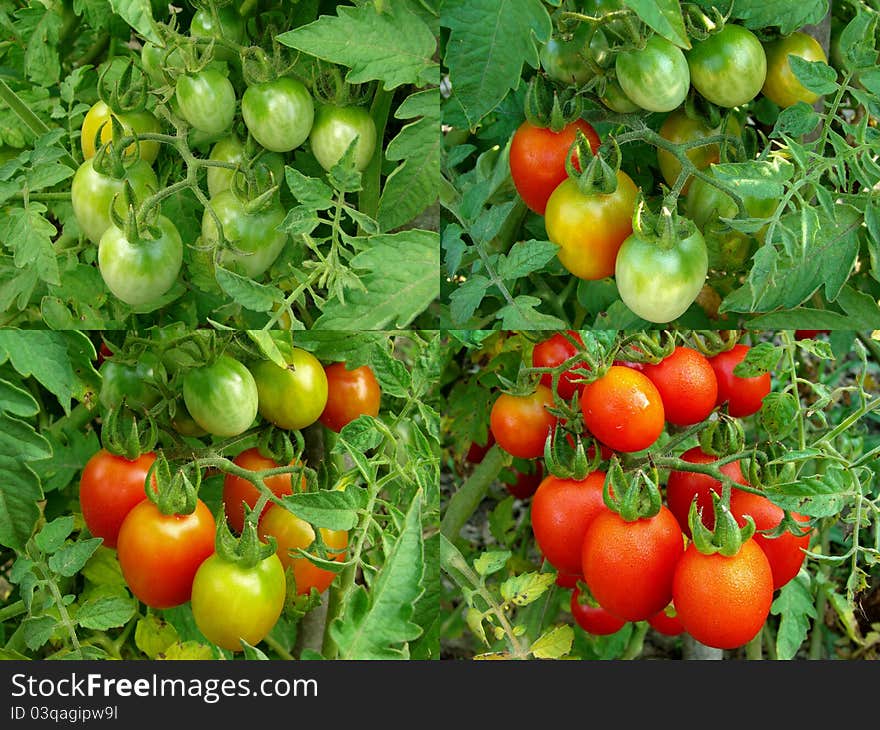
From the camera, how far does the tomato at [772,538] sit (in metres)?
0.65

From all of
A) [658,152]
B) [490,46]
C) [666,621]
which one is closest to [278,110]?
[490,46]

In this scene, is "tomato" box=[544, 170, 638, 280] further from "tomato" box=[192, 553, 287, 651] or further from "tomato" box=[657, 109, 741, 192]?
"tomato" box=[192, 553, 287, 651]

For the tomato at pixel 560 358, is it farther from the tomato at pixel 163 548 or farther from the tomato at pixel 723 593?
the tomato at pixel 163 548

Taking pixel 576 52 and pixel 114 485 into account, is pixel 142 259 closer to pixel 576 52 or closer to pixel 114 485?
pixel 114 485

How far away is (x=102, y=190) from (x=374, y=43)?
0.20 metres

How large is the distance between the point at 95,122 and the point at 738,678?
2.03ft

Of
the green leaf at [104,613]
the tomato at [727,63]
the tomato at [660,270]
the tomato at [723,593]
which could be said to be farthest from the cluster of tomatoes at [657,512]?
the green leaf at [104,613]

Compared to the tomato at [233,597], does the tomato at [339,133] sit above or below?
above

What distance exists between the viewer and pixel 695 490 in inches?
26.7

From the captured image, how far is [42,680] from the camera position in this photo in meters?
0.65

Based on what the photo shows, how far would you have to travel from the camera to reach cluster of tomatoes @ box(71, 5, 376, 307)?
0.57 metres

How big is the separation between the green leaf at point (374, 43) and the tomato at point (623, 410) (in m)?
0.25

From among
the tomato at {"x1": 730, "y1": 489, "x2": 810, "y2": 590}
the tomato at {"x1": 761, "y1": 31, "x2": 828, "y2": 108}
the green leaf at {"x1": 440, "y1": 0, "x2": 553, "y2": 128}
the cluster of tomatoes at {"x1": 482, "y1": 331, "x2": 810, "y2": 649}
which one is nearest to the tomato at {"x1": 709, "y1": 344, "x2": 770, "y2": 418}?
the cluster of tomatoes at {"x1": 482, "y1": 331, "x2": 810, "y2": 649}

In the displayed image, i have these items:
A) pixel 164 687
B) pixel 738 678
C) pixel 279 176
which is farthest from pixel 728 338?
pixel 164 687
